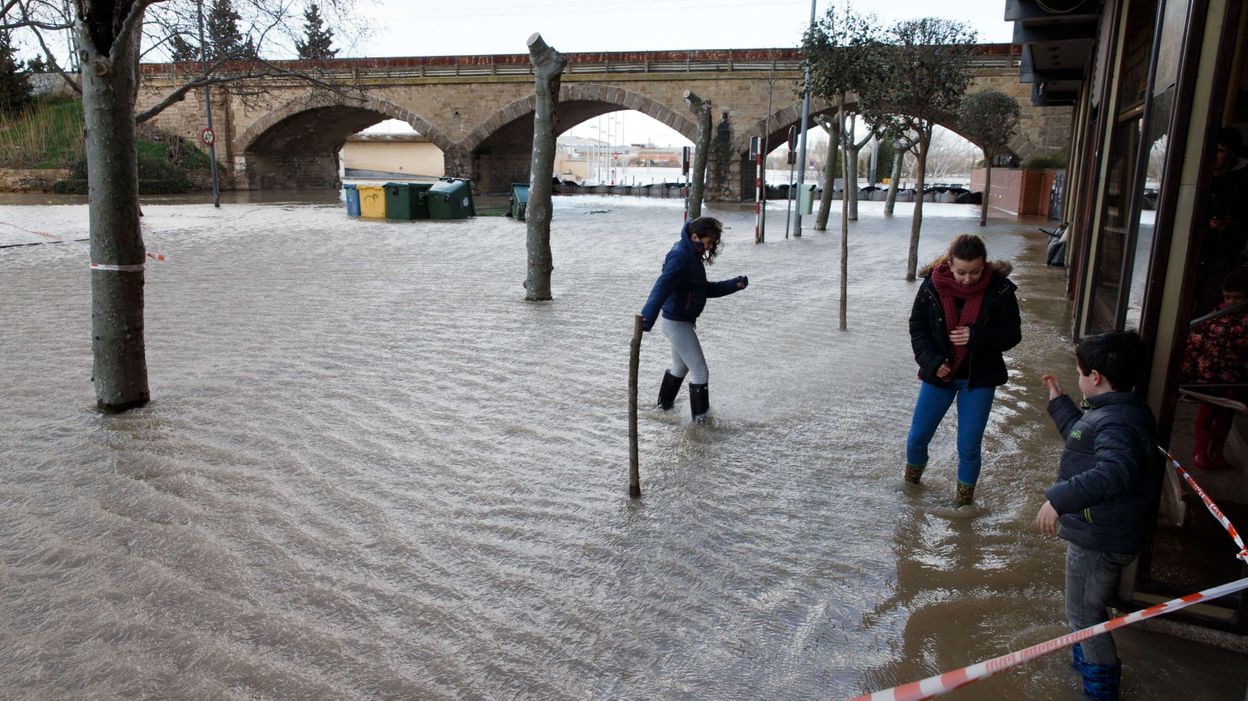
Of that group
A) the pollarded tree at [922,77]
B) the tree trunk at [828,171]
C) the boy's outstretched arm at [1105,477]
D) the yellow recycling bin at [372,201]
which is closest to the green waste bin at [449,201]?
the yellow recycling bin at [372,201]

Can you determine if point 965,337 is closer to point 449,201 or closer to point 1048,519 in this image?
point 1048,519

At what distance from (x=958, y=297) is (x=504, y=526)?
2.52 meters

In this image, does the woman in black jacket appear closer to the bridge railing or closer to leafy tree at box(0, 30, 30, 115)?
the bridge railing

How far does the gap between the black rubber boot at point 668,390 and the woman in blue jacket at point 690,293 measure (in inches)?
2.7

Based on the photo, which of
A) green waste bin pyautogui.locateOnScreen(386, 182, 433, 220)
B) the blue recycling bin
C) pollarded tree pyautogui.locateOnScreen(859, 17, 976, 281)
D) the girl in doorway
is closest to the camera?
the girl in doorway

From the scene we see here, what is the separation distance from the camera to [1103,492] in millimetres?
2863

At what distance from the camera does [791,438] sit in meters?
5.88

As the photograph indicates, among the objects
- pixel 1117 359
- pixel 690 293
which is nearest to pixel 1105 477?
pixel 1117 359

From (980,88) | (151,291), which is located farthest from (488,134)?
(151,291)

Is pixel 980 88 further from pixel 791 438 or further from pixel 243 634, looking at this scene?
pixel 243 634

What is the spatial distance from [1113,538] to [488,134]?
36.8 meters

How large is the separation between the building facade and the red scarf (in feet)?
2.01

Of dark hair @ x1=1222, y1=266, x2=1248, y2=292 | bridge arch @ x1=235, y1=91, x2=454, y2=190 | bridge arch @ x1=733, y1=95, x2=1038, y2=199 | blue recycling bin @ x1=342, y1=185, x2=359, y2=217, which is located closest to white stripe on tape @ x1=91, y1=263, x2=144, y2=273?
dark hair @ x1=1222, y1=266, x2=1248, y2=292

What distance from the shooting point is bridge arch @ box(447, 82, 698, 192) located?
115ft
